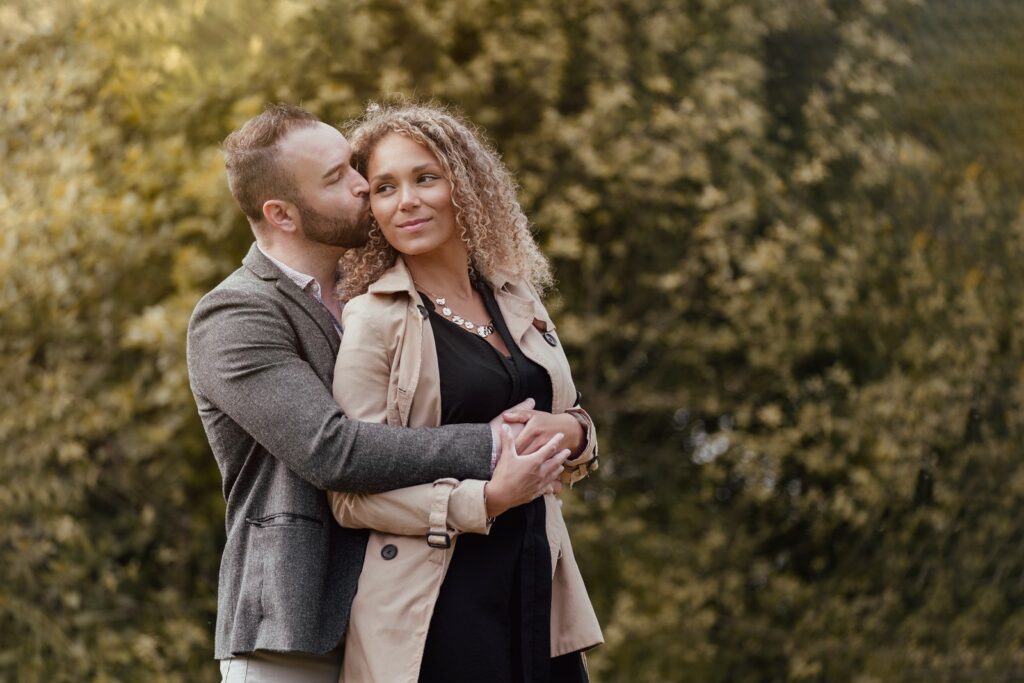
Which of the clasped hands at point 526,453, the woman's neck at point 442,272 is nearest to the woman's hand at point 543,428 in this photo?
the clasped hands at point 526,453

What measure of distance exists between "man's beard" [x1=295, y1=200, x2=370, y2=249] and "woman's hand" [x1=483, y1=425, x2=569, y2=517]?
19.1 inches

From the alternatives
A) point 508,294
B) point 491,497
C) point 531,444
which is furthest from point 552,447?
point 508,294

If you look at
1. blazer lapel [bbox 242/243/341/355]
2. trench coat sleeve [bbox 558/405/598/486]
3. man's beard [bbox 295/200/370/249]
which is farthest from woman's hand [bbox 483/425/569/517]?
man's beard [bbox 295/200/370/249]

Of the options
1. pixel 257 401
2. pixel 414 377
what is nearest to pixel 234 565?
pixel 257 401

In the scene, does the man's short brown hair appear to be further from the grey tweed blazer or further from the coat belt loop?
the coat belt loop

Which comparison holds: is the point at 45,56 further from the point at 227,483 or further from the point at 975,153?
the point at 975,153

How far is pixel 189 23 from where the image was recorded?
15.5 feet

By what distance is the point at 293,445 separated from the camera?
2.13 meters

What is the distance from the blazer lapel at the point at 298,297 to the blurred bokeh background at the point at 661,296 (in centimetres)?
216

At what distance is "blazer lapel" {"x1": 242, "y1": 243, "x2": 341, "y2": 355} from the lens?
2.30m

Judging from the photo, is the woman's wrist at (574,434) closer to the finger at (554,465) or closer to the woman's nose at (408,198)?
the finger at (554,465)

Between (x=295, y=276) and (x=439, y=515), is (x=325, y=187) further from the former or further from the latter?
(x=439, y=515)

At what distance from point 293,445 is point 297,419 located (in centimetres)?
4

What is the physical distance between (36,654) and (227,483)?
2.81m
